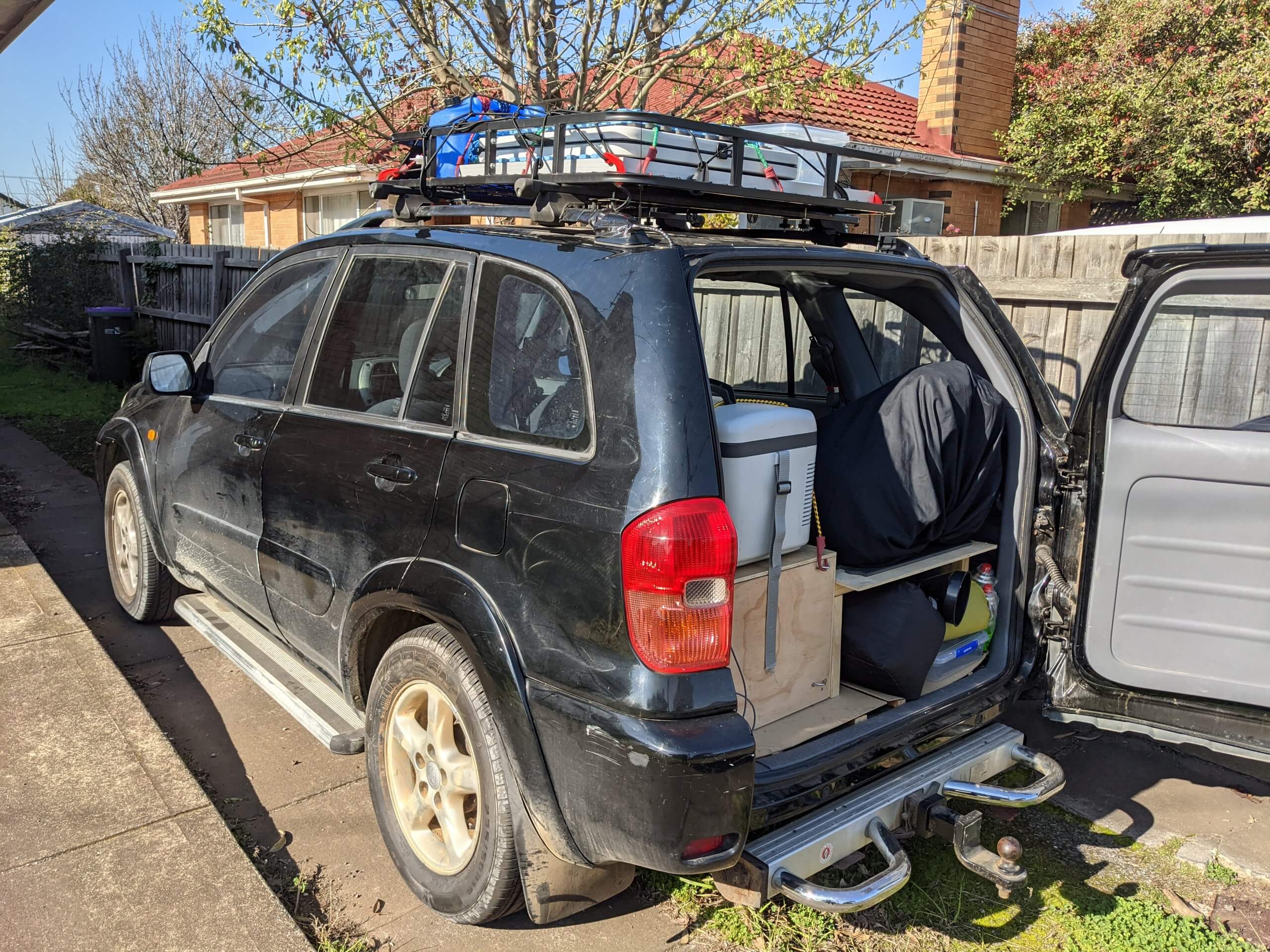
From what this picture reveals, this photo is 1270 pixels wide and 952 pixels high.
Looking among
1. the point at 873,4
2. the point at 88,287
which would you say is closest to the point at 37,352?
the point at 88,287

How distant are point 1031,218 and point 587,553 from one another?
16.1 metres

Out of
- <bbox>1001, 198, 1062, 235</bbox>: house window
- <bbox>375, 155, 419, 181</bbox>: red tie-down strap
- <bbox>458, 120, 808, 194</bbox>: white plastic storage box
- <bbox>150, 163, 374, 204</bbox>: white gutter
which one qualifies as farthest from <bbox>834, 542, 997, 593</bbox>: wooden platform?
<bbox>1001, 198, 1062, 235</bbox>: house window

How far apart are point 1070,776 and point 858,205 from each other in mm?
2421

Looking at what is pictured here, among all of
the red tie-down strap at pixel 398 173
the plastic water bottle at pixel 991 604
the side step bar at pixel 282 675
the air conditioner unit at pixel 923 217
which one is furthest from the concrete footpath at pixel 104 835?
the air conditioner unit at pixel 923 217

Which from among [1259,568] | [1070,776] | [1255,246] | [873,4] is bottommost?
[1070,776]

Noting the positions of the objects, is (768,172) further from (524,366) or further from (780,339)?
(780,339)

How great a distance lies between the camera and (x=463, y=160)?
3510 mm

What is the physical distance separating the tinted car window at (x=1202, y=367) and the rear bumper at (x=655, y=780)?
1831mm

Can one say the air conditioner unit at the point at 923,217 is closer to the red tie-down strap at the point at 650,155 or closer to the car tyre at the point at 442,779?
the red tie-down strap at the point at 650,155

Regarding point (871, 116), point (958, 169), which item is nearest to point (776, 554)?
point (958, 169)

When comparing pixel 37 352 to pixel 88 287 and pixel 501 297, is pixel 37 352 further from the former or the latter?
pixel 501 297

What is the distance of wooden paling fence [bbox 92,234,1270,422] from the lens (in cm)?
333

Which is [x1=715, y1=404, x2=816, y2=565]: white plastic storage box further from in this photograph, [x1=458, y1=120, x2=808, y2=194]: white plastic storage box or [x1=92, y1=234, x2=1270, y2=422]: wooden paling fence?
[x1=92, y1=234, x2=1270, y2=422]: wooden paling fence

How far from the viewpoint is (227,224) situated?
25781mm
